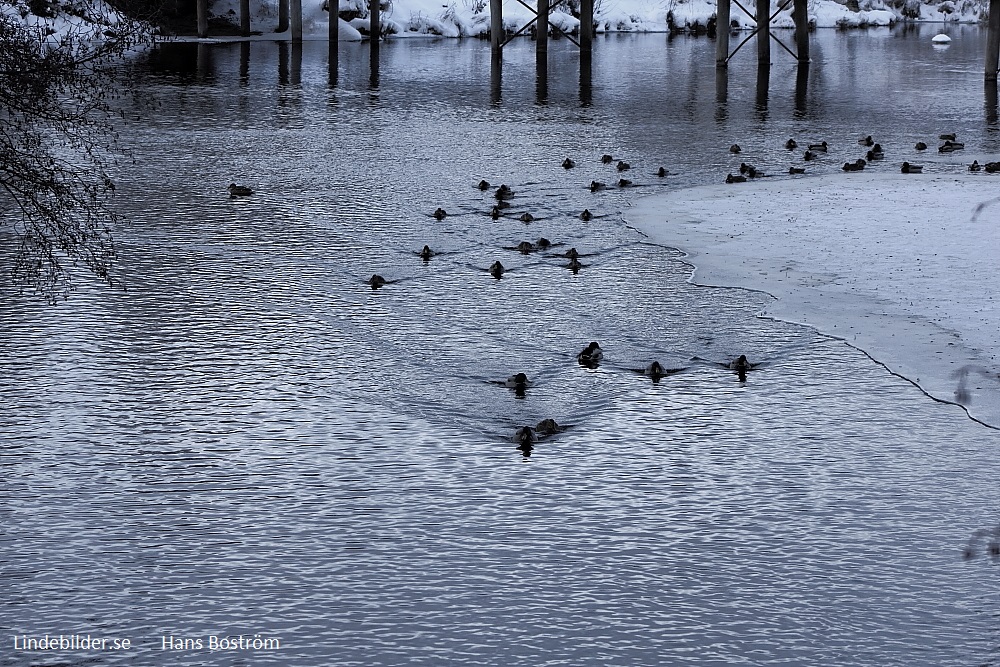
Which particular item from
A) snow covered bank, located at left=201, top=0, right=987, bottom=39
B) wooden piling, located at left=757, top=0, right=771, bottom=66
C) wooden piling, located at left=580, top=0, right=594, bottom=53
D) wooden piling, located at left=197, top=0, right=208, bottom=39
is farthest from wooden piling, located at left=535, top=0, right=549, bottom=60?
wooden piling, located at left=197, top=0, right=208, bottom=39

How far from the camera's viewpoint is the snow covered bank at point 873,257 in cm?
980

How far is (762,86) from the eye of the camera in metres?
30.0

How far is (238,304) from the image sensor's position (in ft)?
36.1

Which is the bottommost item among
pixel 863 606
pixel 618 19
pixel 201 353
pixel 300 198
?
pixel 863 606

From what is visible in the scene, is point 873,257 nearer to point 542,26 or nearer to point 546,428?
point 546,428

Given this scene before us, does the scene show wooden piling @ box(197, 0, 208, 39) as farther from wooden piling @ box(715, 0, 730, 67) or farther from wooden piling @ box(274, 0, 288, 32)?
wooden piling @ box(715, 0, 730, 67)

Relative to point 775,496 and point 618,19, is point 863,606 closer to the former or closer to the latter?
point 775,496

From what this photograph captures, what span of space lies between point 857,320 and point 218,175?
9.36 metres

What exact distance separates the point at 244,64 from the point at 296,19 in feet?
27.5

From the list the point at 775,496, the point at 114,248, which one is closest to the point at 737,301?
the point at 775,496

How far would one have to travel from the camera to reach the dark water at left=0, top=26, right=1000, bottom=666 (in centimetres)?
584

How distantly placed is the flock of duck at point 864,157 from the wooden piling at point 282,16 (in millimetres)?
27820

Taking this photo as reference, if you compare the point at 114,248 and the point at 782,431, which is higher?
the point at 114,248

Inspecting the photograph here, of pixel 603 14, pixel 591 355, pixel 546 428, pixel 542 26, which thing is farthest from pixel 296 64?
pixel 546 428
